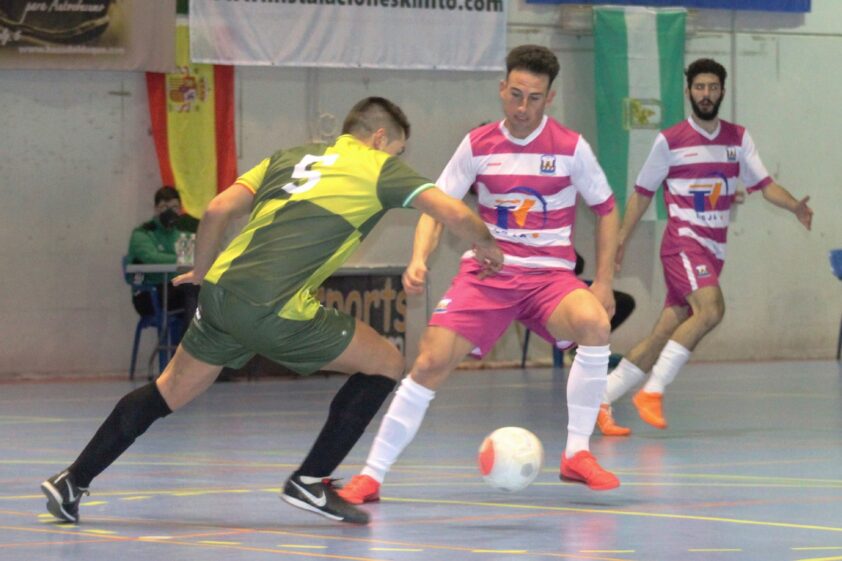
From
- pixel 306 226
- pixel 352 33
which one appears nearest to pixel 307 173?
pixel 306 226

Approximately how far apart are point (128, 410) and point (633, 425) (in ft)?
16.1

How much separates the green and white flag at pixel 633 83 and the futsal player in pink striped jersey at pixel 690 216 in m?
6.27

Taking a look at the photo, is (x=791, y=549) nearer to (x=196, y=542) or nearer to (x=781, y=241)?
(x=196, y=542)

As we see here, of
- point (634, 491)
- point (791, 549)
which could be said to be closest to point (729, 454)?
point (634, 491)

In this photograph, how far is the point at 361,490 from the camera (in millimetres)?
6281

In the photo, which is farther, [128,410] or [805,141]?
[805,141]

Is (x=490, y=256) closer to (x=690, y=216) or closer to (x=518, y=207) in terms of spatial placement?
(x=518, y=207)

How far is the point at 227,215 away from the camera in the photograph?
19.0 feet

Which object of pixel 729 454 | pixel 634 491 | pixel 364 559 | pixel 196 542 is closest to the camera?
pixel 364 559

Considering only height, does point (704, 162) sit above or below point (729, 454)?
above

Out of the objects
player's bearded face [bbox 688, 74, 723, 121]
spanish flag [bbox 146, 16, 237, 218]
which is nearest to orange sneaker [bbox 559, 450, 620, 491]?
player's bearded face [bbox 688, 74, 723, 121]

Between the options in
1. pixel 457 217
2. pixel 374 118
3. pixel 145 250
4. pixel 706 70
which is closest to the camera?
pixel 457 217

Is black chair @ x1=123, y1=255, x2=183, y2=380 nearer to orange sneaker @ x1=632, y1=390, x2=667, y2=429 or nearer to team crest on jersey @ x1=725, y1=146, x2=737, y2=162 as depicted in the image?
orange sneaker @ x1=632, y1=390, x2=667, y2=429

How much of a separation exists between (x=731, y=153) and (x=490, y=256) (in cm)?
438
